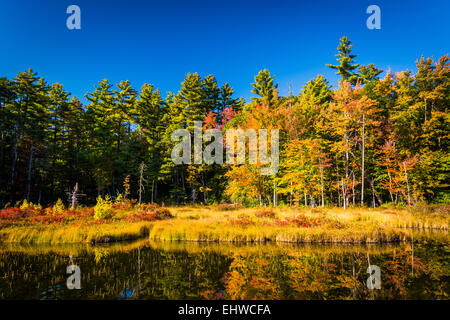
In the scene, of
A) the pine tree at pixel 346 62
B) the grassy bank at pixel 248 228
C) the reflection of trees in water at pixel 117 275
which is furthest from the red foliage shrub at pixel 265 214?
the pine tree at pixel 346 62

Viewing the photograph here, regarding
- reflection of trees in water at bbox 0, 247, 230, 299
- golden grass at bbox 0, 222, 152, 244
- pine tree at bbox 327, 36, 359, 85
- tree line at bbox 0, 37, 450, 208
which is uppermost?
pine tree at bbox 327, 36, 359, 85

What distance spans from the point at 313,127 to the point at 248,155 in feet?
31.7

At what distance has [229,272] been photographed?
789 cm

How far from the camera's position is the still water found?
6145 mm

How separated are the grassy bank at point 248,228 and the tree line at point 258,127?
525 cm

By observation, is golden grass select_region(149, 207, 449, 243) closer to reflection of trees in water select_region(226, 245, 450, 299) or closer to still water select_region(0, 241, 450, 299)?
still water select_region(0, 241, 450, 299)

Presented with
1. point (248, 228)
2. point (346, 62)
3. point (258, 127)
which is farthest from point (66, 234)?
point (346, 62)

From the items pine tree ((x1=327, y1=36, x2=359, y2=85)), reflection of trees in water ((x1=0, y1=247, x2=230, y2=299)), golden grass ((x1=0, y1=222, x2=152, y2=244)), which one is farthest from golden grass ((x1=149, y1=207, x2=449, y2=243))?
pine tree ((x1=327, y1=36, x2=359, y2=85))

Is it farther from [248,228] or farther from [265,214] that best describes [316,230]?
[265,214]

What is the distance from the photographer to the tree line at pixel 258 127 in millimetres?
24625

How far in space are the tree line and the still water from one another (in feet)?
42.2

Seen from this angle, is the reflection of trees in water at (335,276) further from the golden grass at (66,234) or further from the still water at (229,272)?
the golden grass at (66,234)

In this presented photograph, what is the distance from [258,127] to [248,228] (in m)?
14.7
